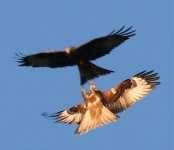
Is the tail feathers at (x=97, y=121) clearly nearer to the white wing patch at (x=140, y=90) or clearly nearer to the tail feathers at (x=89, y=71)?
the tail feathers at (x=89, y=71)

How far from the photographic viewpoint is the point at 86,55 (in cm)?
1282

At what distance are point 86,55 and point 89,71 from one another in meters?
0.36

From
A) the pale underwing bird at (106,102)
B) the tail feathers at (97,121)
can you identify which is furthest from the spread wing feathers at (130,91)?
the tail feathers at (97,121)

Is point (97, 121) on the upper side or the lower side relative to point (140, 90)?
lower

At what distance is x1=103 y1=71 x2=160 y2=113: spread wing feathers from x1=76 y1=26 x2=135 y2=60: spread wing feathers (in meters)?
0.82

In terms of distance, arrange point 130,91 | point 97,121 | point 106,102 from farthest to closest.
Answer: point 130,91 → point 106,102 → point 97,121

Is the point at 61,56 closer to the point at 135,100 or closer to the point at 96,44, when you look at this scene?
the point at 96,44

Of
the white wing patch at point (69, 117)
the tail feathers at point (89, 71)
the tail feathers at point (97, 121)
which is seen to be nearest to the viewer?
the tail feathers at point (97, 121)

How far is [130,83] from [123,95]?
396mm

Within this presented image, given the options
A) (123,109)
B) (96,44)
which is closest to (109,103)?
(123,109)

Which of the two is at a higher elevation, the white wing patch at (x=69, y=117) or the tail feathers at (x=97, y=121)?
the white wing patch at (x=69, y=117)

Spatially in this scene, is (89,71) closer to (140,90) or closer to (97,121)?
(97,121)

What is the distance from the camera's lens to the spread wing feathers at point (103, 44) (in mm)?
12852

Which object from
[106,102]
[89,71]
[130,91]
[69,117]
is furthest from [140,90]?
[69,117]
